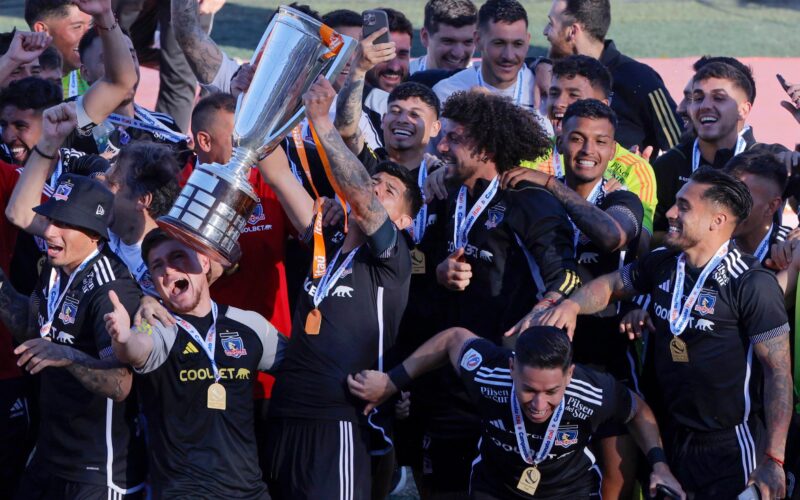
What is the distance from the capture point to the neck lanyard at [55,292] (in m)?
5.27

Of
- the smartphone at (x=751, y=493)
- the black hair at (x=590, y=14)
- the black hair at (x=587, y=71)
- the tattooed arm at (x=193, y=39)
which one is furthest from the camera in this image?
the black hair at (x=590, y=14)

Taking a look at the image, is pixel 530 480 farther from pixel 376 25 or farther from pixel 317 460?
pixel 376 25

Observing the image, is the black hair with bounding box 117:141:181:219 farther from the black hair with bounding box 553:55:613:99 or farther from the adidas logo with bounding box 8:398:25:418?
the black hair with bounding box 553:55:613:99

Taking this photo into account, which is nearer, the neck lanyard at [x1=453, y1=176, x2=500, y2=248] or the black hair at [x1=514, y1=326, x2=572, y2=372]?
the black hair at [x1=514, y1=326, x2=572, y2=372]

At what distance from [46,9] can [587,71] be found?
3.85 meters

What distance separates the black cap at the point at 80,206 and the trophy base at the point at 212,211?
0.78 metres

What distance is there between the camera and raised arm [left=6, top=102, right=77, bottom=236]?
5.50 meters

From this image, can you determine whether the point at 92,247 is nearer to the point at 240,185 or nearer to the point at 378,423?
the point at 240,185

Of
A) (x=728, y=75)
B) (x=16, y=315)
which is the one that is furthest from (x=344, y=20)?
(x=16, y=315)

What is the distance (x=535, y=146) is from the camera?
18.7 ft

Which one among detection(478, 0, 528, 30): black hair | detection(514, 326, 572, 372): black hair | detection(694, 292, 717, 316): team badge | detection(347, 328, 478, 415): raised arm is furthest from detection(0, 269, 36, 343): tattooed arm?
detection(478, 0, 528, 30): black hair

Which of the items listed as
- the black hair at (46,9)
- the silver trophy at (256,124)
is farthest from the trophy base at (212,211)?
the black hair at (46,9)

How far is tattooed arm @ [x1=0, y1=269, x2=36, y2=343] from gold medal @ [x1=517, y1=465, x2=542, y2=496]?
2.33 metres

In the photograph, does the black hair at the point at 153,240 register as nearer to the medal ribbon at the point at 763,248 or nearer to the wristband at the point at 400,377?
the wristband at the point at 400,377
